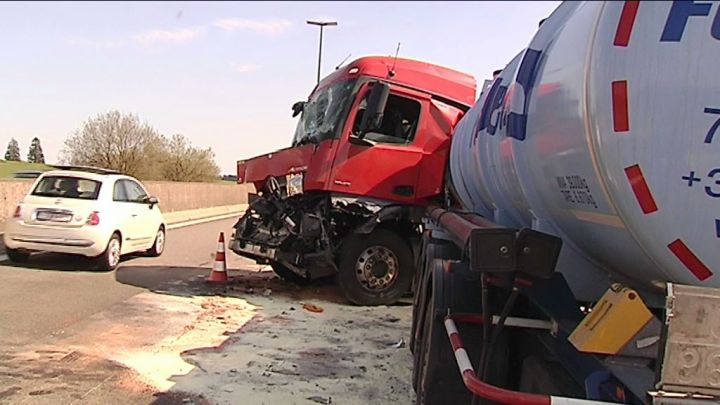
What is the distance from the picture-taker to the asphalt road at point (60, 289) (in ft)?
23.9

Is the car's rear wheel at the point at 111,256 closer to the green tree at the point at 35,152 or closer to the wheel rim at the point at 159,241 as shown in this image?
the wheel rim at the point at 159,241

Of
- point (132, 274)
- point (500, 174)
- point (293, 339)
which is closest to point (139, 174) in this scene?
point (132, 274)

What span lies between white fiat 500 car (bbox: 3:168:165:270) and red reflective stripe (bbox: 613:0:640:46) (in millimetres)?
10185

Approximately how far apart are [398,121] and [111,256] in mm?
5486

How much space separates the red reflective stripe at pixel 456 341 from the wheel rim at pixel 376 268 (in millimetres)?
5914

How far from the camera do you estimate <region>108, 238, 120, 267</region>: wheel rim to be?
37.7 ft

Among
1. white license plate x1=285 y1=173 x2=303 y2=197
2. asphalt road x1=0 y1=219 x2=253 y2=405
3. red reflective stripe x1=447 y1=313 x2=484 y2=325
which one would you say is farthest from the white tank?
white license plate x1=285 y1=173 x2=303 y2=197

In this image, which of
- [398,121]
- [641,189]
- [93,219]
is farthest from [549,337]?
[93,219]

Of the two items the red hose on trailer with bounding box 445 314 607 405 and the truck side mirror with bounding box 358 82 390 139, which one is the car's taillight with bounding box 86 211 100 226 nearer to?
the truck side mirror with bounding box 358 82 390 139

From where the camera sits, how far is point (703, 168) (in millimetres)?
2422

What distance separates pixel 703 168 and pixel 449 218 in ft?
11.0

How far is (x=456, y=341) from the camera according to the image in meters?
3.44

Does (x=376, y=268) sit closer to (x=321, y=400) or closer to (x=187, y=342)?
(x=187, y=342)

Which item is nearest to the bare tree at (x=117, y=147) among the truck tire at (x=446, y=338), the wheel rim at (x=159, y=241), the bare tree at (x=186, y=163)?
the bare tree at (x=186, y=163)
